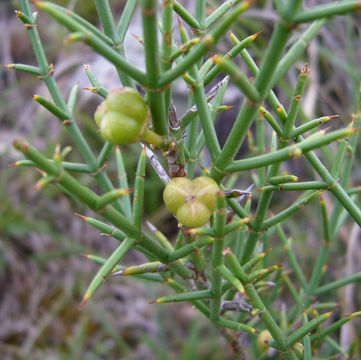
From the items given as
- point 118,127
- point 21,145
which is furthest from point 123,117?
point 21,145

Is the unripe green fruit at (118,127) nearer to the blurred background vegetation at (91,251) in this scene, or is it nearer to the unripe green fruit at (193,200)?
the unripe green fruit at (193,200)

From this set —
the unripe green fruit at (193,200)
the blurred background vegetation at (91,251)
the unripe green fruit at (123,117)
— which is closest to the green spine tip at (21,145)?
the unripe green fruit at (123,117)

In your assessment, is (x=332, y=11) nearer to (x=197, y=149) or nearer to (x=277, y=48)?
(x=277, y=48)

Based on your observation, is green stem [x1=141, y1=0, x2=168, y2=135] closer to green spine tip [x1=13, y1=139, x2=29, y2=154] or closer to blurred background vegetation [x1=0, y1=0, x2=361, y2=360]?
green spine tip [x1=13, y1=139, x2=29, y2=154]

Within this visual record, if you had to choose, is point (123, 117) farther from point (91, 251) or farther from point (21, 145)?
point (91, 251)

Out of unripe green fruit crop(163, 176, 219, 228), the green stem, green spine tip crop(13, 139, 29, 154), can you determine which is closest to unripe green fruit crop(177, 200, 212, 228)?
unripe green fruit crop(163, 176, 219, 228)
